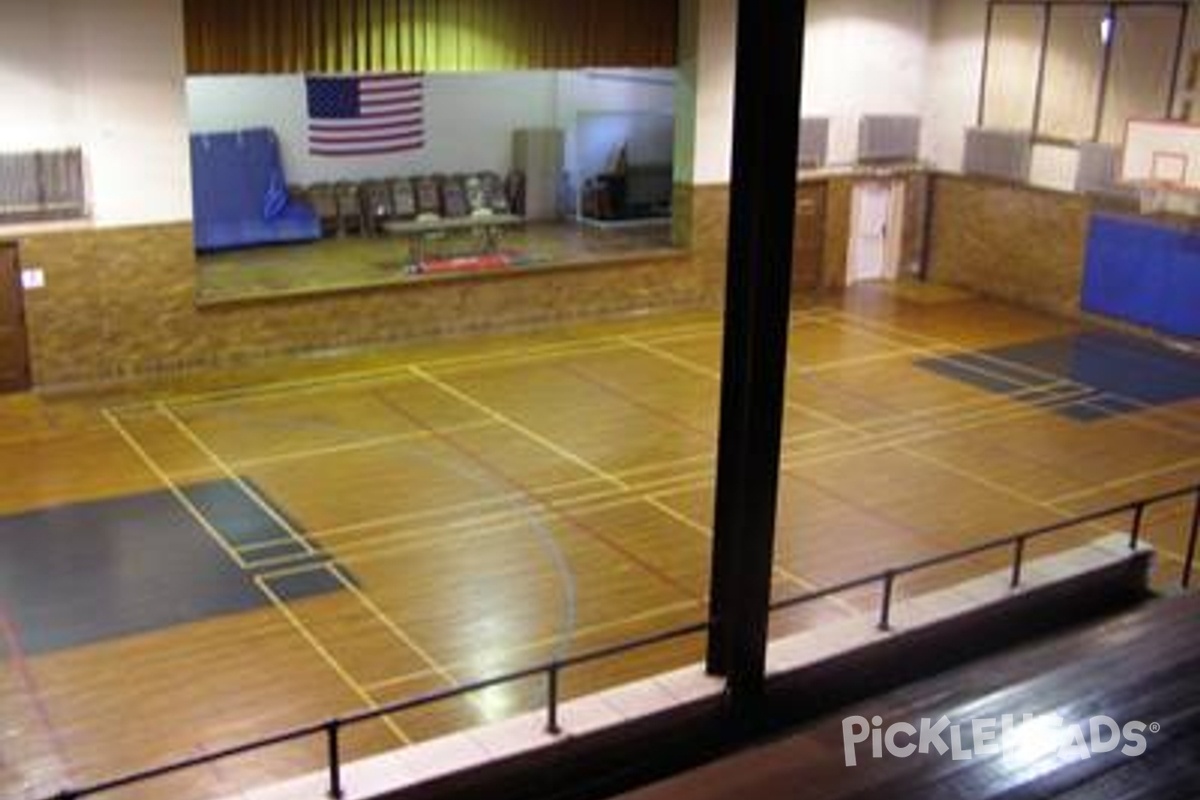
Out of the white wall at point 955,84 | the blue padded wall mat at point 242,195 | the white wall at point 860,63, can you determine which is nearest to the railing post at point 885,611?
the white wall at point 860,63

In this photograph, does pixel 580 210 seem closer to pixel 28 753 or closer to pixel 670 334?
pixel 670 334

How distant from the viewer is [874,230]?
25453mm

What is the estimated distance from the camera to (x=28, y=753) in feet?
32.6

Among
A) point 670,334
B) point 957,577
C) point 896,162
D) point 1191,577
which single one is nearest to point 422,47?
point 670,334

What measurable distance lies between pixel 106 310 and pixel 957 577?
11467 millimetres

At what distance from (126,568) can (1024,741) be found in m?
8.25

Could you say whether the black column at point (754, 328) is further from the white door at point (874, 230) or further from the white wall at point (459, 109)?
the white wall at point (459, 109)

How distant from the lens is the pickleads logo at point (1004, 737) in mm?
8367

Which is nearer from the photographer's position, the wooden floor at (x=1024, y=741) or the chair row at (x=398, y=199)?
the wooden floor at (x=1024, y=741)

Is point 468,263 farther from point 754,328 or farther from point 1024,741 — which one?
point 1024,741

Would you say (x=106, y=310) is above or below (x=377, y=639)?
above

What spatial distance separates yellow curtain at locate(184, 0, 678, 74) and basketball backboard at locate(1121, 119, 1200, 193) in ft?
23.7

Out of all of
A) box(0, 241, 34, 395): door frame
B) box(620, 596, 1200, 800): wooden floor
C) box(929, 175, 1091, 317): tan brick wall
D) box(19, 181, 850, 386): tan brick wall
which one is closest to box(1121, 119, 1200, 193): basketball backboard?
box(929, 175, 1091, 317): tan brick wall

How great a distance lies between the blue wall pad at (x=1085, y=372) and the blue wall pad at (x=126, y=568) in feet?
34.1
